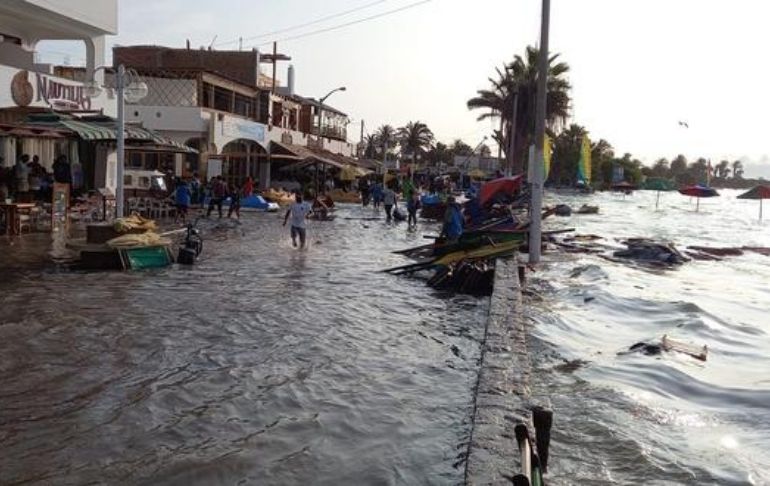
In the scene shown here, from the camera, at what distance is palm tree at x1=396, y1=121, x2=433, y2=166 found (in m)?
110

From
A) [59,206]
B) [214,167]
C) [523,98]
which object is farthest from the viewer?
[523,98]

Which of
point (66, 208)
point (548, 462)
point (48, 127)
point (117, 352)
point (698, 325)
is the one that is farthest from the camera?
point (66, 208)

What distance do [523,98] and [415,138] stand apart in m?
54.5

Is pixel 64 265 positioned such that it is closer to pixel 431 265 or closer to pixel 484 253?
pixel 431 265

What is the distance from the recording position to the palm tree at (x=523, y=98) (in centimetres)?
5528

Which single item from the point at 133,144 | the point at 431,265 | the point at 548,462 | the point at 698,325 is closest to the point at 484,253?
the point at 431,265

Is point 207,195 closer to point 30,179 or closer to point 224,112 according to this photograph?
point 30,179

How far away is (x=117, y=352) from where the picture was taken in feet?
25.3

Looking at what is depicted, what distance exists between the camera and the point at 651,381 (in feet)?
28.0

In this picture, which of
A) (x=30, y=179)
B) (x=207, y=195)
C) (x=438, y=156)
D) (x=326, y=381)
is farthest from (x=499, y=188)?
(x=438, y=156)

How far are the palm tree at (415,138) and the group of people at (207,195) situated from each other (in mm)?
77027

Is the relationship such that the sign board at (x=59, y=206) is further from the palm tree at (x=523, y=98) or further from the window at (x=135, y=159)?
the palm tree at (x=523, y=98)

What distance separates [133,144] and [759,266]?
19097mm

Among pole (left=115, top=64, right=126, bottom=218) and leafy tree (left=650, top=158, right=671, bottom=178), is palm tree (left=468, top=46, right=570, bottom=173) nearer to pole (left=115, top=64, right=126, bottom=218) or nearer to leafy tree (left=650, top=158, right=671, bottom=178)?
pole (left=115, top=64, right=126, bottom=218)
